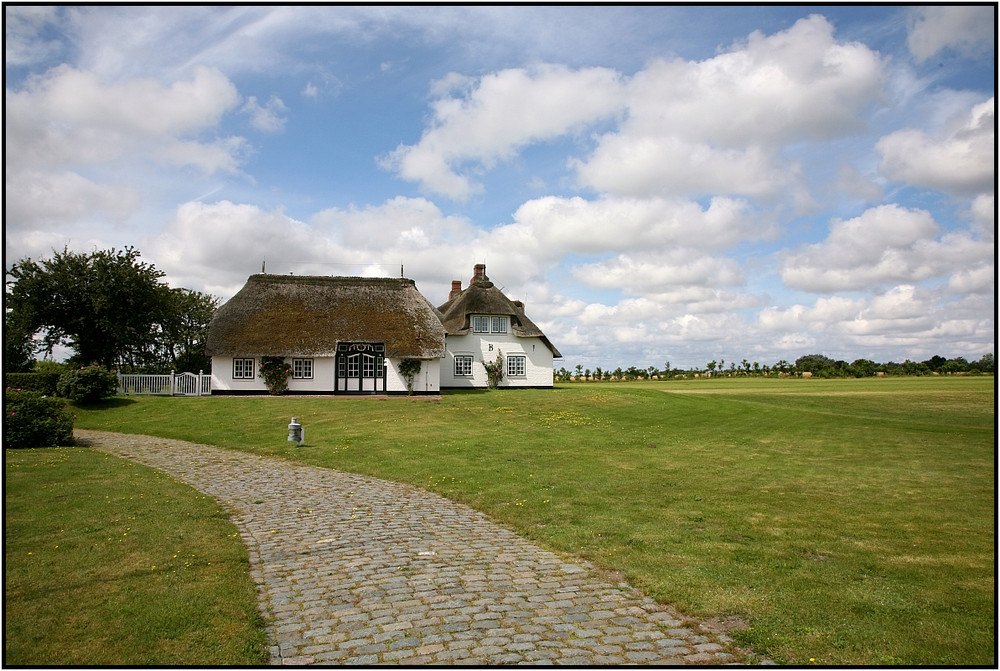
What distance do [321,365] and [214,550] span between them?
30.2 m

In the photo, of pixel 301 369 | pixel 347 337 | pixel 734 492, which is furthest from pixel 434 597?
pixel 301 369

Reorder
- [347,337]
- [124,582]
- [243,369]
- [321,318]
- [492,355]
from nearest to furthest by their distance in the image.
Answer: [124,582] → [243,369] → [347,337] → [321,318] → [492,355]

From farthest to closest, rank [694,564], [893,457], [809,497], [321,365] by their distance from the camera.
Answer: [321,365] < [893,457] < [809,497] < [694,564]

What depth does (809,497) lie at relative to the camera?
11703 mm

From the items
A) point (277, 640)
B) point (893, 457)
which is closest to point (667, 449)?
point (893, 457)

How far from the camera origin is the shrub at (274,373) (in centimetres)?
3609

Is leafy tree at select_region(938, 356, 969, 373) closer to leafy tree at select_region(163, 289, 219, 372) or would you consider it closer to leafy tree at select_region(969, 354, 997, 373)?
leafy tree at select_region(969, 354, 997, 373)

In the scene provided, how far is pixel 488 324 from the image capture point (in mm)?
44094

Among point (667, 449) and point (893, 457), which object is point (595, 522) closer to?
point (667, 449)

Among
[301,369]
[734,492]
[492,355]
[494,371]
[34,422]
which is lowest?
[734,492]

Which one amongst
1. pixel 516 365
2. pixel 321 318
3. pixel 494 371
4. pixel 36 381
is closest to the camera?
pixel 36 381

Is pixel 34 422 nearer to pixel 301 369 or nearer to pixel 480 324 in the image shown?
pixel 301 369

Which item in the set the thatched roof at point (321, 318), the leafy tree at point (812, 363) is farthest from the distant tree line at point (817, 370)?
the thatched roof at point (321, 318)

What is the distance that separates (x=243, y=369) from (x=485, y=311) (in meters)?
16.5
